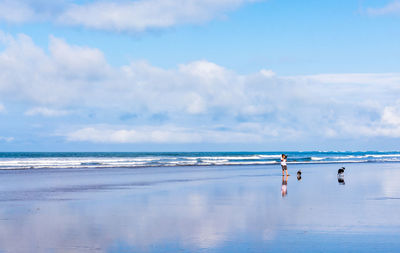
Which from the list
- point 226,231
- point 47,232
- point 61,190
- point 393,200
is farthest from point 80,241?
point 61,190

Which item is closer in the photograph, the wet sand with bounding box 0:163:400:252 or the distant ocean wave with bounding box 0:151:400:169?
the wet sand with bounding box 0:163:400:252

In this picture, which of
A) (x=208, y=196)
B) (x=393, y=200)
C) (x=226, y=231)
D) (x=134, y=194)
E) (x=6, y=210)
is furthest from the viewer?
(x=134, y=194)

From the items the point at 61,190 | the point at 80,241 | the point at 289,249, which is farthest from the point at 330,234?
the point at 61,190

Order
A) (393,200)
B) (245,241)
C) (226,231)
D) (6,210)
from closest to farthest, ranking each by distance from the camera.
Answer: (245,241), (226,231), (6,210), (393,200)

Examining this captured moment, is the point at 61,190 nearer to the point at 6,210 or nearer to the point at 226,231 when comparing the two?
the point at 6,210

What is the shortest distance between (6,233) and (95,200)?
25.5 feet

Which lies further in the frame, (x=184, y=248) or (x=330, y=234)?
(x=330, y=234)

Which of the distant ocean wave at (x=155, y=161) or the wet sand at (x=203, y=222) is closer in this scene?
the wet sand at (x=203, y=222)

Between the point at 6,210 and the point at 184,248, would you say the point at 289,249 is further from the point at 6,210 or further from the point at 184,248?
the point at 6,210

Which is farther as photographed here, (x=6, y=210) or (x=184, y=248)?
(x=6, y=210)

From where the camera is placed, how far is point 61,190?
25.9m

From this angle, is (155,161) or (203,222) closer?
(203,222)

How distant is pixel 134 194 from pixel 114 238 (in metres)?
11.3

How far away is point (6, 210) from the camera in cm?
1770
